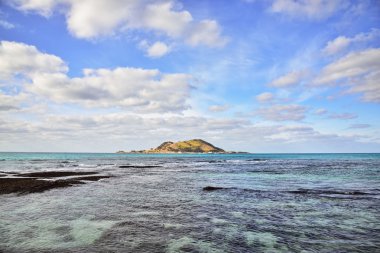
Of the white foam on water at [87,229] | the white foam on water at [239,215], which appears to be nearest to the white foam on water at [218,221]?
the white foam on water at [239,215]

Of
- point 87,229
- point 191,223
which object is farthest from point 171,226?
point 87,229

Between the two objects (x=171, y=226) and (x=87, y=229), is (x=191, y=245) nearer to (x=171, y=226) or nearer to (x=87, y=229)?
(x=171, y=226)

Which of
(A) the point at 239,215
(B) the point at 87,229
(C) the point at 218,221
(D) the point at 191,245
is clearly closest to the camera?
(D) the point at 191,245

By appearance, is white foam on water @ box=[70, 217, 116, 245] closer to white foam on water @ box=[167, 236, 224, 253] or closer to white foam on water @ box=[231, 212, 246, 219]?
white foam on water @ box=[167, 236, 224, 253]

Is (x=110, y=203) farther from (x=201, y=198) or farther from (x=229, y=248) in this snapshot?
(x=229, y=248)

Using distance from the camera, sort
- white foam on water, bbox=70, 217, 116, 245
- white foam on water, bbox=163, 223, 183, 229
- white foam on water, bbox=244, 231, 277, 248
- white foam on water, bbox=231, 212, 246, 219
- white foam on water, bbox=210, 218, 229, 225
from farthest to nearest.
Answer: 1. white foam on water, bbox=231, 212, 246, 219
2. white foam on water, bbox=210, 218, 229, 225
3. white foam on water, bbox=163, 223, 183, 229
4. white foam on water, bbox=70, 217, 116, 245
5. white foam on water, bbox=244, 231, 277, 248

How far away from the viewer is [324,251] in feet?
34.0

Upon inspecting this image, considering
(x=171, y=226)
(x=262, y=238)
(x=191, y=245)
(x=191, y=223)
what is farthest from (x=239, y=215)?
(x=191, y=245)

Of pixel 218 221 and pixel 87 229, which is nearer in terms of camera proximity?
pixel 87 229

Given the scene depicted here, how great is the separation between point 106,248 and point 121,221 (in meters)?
4.17

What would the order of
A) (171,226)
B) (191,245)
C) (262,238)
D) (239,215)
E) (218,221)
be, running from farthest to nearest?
(239,215) → (218,221) → (171,226) → (262,238) → (191,245)

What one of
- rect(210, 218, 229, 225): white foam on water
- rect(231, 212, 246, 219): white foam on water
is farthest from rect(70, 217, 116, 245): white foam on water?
rect(231, 212, 246, 219): white foam on water

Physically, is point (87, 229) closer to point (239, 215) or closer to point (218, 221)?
point (218, 221)

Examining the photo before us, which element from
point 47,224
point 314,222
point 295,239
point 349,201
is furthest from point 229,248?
point 349,201
